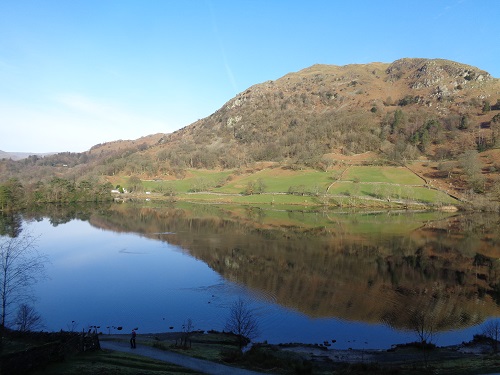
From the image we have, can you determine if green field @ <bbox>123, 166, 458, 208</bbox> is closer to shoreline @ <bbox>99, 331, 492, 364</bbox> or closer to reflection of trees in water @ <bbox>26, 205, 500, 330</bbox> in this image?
reflection of trees in water @ <bbox>26, 205, 500, 330</bbox>

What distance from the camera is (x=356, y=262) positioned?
171 feet

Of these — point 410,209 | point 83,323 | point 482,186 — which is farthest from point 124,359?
point 482,186

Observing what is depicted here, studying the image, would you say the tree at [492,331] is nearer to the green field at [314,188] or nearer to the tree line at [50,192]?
the green field at [314,188]

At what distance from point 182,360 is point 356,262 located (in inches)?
1490

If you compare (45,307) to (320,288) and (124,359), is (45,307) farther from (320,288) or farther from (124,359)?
(320,288)

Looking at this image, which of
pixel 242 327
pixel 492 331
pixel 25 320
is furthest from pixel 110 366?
pixel 492 331

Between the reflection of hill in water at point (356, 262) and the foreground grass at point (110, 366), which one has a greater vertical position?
the foreground grass at point (110, 366)

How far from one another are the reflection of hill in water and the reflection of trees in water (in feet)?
0.38

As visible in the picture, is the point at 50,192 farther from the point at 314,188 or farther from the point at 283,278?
the point at 283,278

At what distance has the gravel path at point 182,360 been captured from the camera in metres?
17.9

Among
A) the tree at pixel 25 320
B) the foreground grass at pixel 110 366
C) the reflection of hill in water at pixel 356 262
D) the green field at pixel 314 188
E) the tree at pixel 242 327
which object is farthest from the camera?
the green field at pixel 314 188

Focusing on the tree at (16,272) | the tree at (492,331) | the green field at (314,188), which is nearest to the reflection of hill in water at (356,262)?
the tree at (492,331)

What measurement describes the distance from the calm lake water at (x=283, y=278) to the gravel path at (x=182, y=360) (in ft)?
27.6

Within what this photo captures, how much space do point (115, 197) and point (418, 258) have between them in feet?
430
